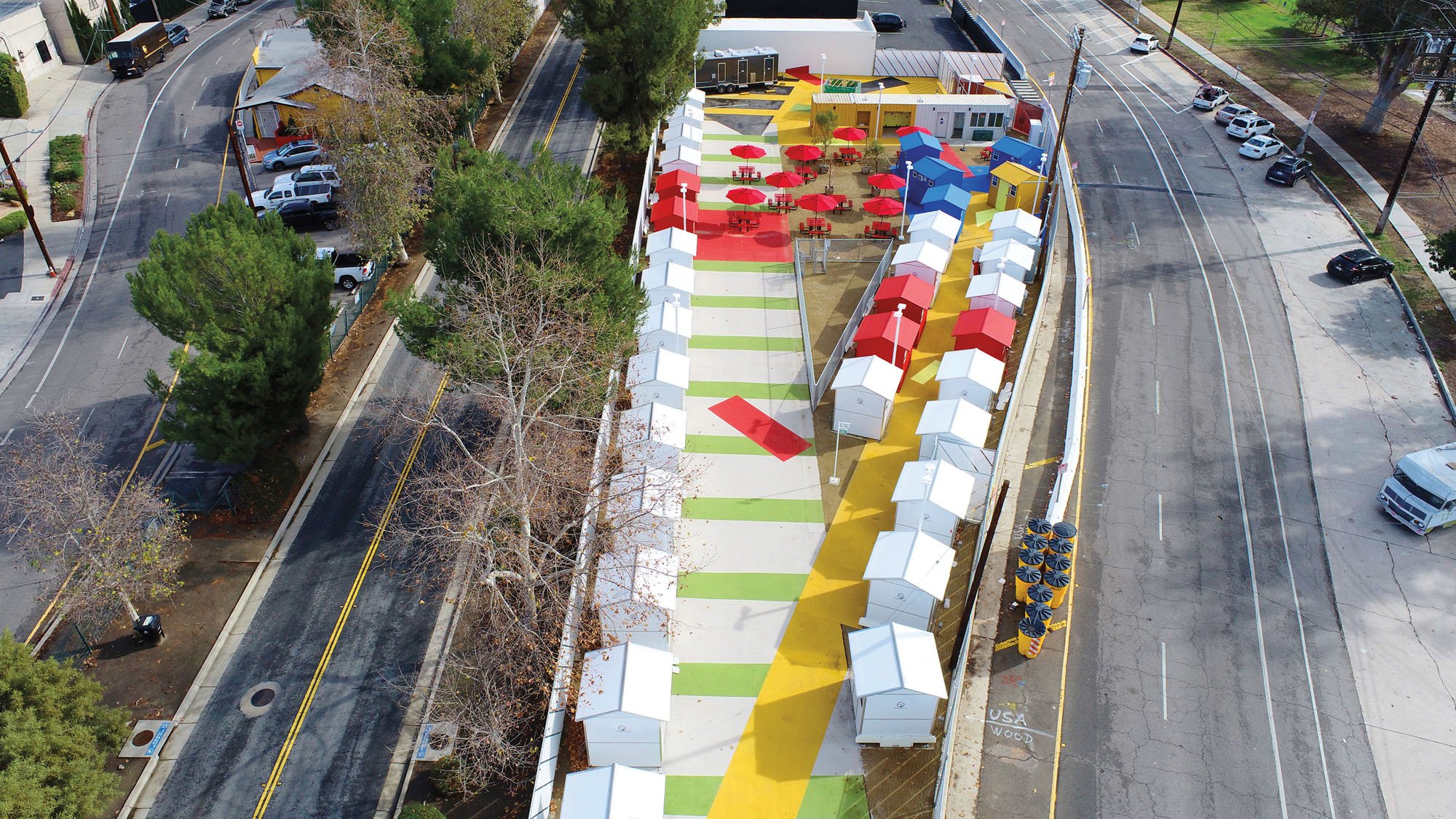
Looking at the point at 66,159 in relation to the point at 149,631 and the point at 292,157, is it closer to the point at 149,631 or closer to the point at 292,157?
the point at 292,157

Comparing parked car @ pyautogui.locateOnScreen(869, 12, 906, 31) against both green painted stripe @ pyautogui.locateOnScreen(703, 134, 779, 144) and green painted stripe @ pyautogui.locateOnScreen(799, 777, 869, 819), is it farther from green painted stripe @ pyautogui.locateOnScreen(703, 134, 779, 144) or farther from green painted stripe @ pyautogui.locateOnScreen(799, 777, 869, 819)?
green painted stripe @ pyautogui.locateOnScreen(799, 777, 869, 819)

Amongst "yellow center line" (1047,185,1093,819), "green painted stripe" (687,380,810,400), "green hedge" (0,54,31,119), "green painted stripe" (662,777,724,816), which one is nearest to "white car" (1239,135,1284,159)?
"yellow center line" (1047,185,1093,819)

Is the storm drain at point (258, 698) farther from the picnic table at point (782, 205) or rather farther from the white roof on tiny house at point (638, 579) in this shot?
the picnic table at point (782, 205)

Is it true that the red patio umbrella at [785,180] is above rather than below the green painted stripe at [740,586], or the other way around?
above

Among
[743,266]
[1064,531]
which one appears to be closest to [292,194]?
[743,266]

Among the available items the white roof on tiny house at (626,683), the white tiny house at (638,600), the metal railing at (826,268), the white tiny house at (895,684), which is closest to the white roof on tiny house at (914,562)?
the white tiny house at (895,684)

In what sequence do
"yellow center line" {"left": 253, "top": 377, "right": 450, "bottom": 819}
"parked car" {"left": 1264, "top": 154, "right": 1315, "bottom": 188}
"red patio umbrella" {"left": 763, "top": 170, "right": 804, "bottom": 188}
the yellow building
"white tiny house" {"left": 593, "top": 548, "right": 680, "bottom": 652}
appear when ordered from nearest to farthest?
"yellow center line" {"left": 253, "top": 377, "right": 450, "bottom": 819} < "white tiny house" {"left": 593, "top": 548, "right": 680, "bottom": 652} < the yellow building < "red patio umbrella" {"left": 763, "top": 170, "right": 804, "bottom": 188} < "parked car" {"left": 1264, "top": 154, "right": 1315, "bottom": 188}

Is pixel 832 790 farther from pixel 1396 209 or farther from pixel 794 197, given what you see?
pixel 1396 209
